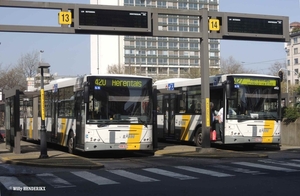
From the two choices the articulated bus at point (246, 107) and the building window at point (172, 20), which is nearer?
the articulated bus at point (246, 107)

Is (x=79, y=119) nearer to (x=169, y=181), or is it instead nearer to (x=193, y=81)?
(x=193, y=81)

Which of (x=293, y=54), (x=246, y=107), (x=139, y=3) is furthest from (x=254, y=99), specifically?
(x=293, y=54)

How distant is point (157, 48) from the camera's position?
408 ft

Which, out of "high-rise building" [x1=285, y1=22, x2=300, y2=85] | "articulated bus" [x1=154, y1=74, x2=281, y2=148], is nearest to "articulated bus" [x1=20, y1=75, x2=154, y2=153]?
"articulated bus" [x1=154, y1=74, x2=281, y2=148]

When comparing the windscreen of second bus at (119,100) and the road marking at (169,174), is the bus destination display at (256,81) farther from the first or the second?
the road marking at (169,174)

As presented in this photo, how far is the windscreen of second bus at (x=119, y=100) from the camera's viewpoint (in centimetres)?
1864

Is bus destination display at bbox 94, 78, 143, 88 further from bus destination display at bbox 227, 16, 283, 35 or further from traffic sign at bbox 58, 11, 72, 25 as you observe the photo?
bus destination display at bbox 227, 16, 283, 35

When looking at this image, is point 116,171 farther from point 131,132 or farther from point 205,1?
point 205,1

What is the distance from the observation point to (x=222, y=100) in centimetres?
2169

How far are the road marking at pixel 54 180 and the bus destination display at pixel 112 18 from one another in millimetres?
7063

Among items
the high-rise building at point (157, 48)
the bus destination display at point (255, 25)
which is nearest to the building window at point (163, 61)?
the high-rise building at point (157, 48)

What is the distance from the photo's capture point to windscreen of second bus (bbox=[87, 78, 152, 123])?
18.6 metres

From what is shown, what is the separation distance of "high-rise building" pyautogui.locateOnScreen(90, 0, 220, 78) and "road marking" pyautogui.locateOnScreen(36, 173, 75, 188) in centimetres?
9916

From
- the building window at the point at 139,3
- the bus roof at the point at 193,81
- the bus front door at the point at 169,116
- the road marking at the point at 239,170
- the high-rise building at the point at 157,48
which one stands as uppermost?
the building window at the point at 139,3
